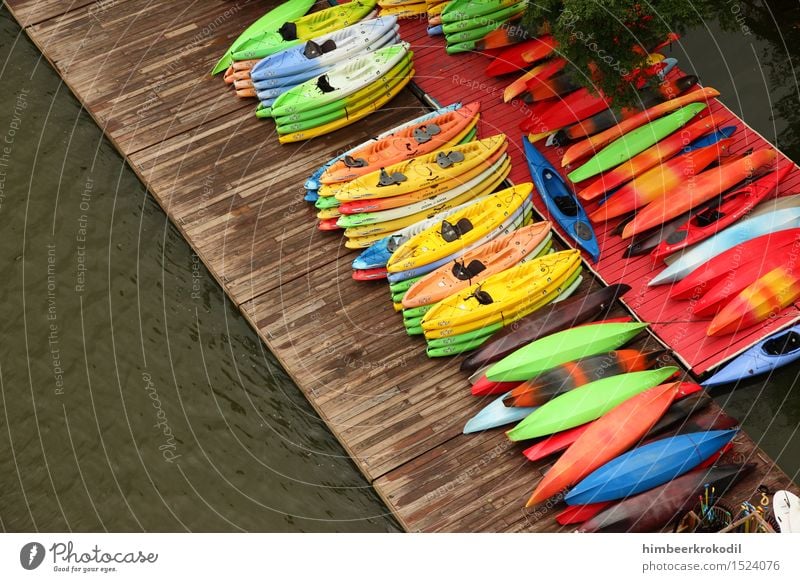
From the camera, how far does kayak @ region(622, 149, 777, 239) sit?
23.8 meters

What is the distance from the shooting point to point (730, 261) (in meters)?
22.8

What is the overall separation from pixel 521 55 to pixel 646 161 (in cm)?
381

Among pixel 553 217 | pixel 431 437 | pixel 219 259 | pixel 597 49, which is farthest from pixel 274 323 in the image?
pixel 597 49

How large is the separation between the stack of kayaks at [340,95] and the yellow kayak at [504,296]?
5.58 meters

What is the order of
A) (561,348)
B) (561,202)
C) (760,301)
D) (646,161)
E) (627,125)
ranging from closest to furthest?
(561,348), (760,301), (561,202), (646,161), (627,125)

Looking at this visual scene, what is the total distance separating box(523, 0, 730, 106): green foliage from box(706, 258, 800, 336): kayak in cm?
473

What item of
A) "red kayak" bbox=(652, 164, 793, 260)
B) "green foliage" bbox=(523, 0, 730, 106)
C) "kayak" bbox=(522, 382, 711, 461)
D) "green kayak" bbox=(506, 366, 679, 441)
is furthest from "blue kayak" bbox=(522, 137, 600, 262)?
"kayak" bbox=(522, 382, 711, 461)

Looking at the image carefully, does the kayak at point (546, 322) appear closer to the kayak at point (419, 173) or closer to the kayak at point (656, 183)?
the kayak at point (656, 183)

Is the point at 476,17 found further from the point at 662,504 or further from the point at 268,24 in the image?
the point at 662,504

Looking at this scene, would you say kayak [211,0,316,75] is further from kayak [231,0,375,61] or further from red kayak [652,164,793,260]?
red kayak [652,164,793,260]

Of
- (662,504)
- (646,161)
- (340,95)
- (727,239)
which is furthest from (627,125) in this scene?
(662,504)

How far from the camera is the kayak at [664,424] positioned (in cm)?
2117

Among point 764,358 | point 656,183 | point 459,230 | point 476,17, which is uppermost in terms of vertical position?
point 476,17
